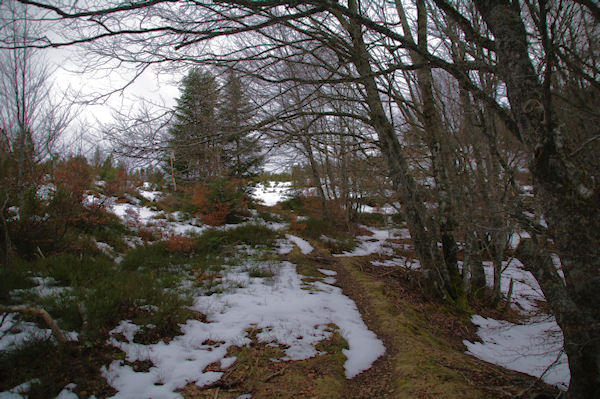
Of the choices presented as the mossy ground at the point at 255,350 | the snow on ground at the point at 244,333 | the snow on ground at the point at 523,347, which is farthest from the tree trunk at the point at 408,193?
the snow on ground at the point at 244,333

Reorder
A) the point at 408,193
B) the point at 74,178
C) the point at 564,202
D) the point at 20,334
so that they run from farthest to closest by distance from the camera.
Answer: the point at 74,178 → the point at 408,193 → the point at 20,334 → the point at 564,202

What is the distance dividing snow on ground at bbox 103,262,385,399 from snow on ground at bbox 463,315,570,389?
5.07 feet

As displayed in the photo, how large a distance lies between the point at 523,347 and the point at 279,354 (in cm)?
307

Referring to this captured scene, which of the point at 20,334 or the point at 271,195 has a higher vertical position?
the point at 271,195

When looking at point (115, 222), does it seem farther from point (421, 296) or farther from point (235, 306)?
point (421, 296)

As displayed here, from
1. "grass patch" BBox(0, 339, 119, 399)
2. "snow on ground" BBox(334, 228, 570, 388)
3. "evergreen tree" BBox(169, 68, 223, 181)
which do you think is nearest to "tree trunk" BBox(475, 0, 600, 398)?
"snow on ground" BBox(334, 228, 570, 388)

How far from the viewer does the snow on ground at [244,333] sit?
214 cm

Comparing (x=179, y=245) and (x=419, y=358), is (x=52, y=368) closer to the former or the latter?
(x=419, y=358)

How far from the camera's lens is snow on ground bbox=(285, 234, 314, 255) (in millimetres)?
7691

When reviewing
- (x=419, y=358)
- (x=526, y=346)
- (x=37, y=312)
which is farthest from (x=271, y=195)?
(x=37, y=312)

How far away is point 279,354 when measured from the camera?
2.59 meters

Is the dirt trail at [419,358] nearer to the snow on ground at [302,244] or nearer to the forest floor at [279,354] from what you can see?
the forest floor at [279,354]

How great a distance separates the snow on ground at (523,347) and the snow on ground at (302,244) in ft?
13.9

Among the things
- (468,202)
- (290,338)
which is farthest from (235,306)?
(468,202)
